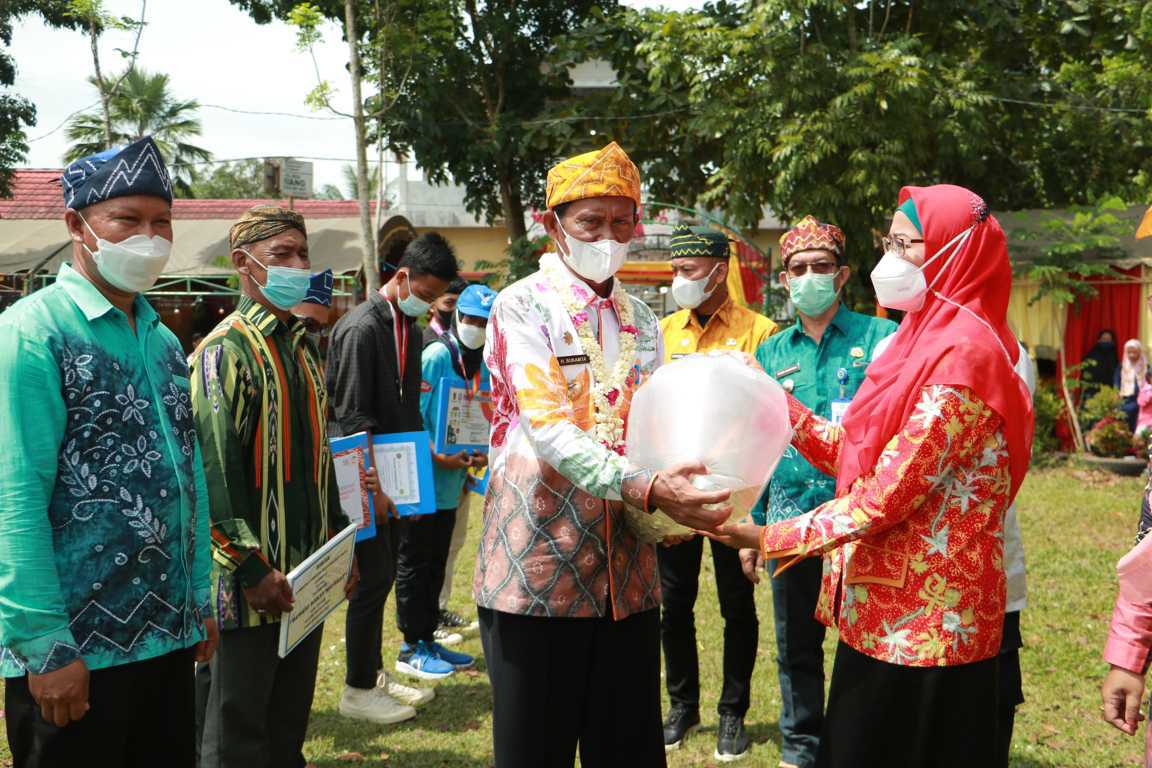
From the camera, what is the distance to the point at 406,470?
4.54 meters

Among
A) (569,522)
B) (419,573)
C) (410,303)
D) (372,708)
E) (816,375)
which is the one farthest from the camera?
(419,573)

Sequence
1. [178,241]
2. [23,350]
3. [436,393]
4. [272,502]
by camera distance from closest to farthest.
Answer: [23,350] < [272,502] < [436,393] < [178,241]

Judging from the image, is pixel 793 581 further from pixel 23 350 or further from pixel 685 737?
pixel 23 350

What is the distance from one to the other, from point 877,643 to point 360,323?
9.74 ft

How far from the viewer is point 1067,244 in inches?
484

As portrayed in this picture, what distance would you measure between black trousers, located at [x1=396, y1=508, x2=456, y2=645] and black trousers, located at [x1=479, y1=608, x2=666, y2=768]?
259 centimetres

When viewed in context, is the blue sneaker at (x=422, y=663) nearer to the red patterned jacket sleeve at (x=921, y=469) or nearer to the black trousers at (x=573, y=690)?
the black trousers at (x=573, y=690)

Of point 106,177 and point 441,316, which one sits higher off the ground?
point 106,177

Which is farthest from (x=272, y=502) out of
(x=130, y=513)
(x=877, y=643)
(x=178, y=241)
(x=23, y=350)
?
(x=178, y=241)

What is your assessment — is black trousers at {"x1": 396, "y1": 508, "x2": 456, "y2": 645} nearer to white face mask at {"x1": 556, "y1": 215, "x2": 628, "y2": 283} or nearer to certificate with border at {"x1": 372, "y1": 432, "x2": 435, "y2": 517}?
certificate with border at {"x1": 372, "y1": 432, "x2": 435, "y2": 517}

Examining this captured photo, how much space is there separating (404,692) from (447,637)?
38.8 inches

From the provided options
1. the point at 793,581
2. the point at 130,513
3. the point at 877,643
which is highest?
the point at 130,513

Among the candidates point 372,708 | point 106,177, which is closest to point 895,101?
point 372,708

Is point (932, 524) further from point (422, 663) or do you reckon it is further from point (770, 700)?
point (422, 663)
